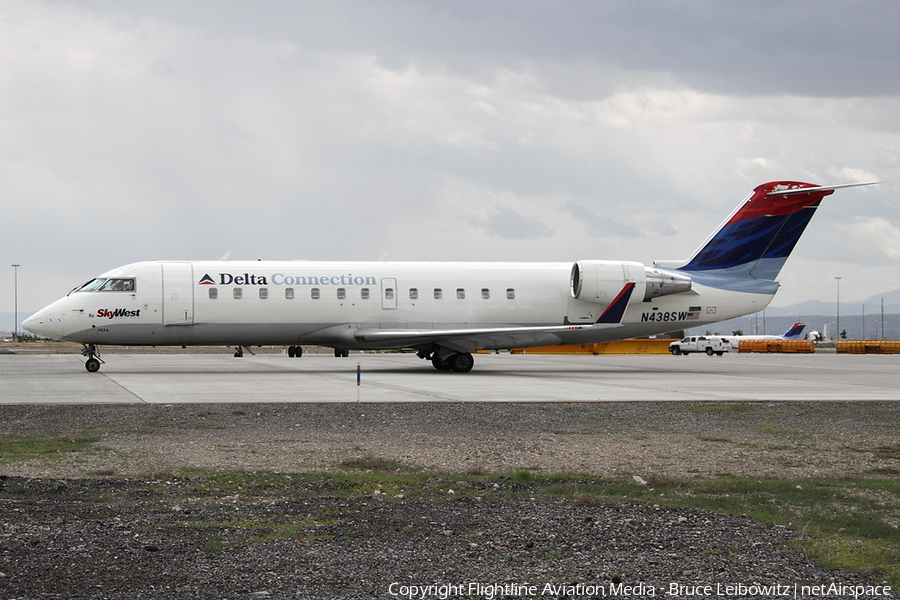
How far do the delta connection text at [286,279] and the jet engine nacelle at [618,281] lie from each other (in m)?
7.40

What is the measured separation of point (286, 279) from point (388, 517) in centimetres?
2118

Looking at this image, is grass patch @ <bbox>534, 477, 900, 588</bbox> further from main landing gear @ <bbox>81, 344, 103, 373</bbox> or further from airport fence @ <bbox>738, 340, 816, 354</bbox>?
airport fence @ <bbox>738, 340, 816, 354</bbox>

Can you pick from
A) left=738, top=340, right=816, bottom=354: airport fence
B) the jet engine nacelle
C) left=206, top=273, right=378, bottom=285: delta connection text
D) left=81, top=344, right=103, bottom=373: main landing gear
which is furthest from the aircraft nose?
left=738, top=340, right=816, bottom=354: airport fence

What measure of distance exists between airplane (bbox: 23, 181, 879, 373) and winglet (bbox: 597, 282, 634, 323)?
39mm

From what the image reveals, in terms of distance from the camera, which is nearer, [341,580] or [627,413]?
[341,580]

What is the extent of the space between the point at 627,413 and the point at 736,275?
16.9 m

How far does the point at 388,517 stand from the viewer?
753 cm

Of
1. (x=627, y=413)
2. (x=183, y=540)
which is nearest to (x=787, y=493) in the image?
(x=183, y=540)

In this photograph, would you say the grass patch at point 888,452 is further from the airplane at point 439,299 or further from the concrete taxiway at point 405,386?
the airplane at point 439,299

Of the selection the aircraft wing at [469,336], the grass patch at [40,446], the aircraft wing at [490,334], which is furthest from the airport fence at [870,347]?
the grass patch at [40,446]

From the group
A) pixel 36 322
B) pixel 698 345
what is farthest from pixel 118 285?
pixel 698 345

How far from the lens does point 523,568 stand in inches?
238

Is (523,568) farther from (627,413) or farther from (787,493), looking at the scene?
(627,413)

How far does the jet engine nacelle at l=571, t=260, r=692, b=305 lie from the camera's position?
29156 mm
